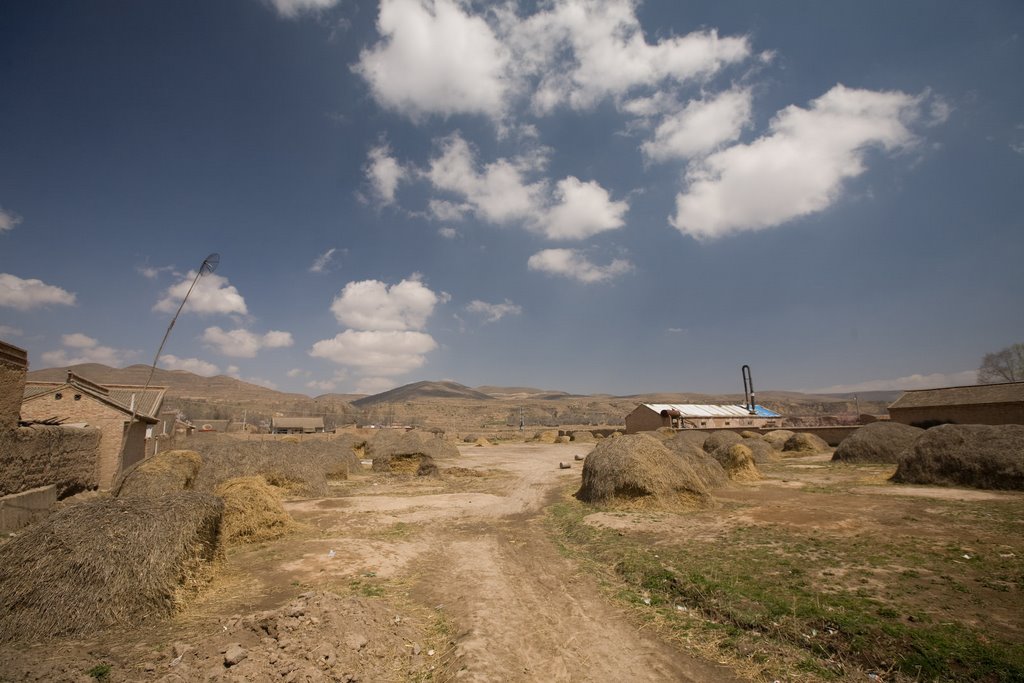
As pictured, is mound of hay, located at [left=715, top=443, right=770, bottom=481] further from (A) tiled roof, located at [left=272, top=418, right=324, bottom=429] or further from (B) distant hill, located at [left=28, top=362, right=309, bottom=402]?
(B) distant hill, located at [left=28, top=362, right=309, bottom=402]

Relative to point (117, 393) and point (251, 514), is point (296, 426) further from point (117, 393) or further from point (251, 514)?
point (251, 514)

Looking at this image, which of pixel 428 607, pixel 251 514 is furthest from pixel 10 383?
pixel 428 607

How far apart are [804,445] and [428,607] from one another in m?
39.2

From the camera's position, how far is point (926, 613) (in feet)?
21.1

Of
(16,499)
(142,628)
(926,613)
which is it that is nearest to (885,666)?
(926,613)

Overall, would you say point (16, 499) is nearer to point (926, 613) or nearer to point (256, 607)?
point (256, 607)

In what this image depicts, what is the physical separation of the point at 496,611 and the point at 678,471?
10450 mm

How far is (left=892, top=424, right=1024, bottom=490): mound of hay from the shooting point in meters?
16.3

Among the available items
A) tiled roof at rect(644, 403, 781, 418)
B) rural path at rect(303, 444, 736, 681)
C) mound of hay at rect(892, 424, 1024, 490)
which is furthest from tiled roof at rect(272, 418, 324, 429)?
mound of hay at rect(892, 424, 1024, 490)

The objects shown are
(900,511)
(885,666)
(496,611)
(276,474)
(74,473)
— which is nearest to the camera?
(885,666)

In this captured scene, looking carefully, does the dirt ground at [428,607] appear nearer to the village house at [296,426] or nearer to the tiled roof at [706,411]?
the tiled roof at [706,411]

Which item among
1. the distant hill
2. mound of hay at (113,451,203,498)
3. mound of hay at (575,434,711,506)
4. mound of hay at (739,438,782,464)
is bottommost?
mound of hay at (739,438,782,464)

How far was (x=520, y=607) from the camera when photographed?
7656 millimetres

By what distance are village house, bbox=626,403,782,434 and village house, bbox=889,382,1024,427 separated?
A: 1350 cm
